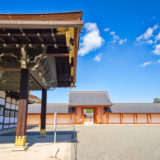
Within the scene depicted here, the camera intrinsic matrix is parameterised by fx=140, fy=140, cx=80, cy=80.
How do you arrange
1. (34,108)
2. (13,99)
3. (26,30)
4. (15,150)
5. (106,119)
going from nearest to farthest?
(26,30), (15,150), (13,99), (106,119), (34,108)

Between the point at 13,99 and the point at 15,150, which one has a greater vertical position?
the point at 13,99

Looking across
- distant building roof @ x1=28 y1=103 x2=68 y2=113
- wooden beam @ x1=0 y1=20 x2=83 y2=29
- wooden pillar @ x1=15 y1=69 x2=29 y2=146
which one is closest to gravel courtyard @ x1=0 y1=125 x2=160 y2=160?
wooden pillar @ x1=15 y1=69 x2=29 y2=146

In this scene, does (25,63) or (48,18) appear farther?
(25,63)

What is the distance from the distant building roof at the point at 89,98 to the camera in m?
23.8

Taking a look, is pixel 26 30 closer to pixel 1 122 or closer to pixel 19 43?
pixel 19 43

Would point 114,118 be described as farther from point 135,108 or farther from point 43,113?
point 43,113

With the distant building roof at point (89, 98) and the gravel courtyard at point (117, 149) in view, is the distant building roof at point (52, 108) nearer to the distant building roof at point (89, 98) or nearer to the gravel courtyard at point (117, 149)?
the distant building roof at point (89, 98)

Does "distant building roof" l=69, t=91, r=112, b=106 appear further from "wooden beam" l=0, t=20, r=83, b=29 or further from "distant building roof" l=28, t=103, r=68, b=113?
"wooden beam" l=0, t=20, r=83, b=29

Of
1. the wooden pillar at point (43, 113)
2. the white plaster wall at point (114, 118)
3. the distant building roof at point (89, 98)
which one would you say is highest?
the distant building roof at point (89, 98)

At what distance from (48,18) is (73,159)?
4.17 meters

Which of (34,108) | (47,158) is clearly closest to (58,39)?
(47,158)

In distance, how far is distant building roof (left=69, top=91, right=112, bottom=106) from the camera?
78.1ft

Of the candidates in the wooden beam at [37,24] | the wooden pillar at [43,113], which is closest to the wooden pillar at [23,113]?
the wooden beam at [37,24]

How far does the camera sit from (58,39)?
4770 millimetres
